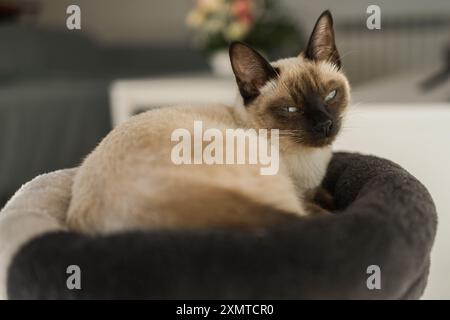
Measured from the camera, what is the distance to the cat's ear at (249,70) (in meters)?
1.19

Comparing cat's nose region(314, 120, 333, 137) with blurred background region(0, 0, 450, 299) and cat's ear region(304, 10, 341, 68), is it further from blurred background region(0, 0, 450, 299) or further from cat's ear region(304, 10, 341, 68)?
blurred background region(0, 0, 450, 299)

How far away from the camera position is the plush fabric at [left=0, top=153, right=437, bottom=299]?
0.78 metres

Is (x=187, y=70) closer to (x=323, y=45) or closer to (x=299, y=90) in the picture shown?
(x=323, y=45)

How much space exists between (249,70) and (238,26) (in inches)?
72.3

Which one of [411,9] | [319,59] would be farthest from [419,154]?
[411,9]

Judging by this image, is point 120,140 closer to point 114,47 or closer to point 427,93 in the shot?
point 427,93

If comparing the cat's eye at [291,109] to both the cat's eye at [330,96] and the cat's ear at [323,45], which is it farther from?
the cat's ear at [323,45]

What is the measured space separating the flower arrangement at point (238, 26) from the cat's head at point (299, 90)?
1.73 m

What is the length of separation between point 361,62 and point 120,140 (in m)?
2.84

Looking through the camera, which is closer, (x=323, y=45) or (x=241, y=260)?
(x=241, y=260)

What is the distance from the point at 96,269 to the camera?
81cm

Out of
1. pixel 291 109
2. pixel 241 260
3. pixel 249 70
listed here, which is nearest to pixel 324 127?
pixel 291 109

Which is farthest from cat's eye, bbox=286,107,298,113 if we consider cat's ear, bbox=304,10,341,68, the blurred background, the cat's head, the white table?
the blurred background

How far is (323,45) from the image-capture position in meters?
1.29
